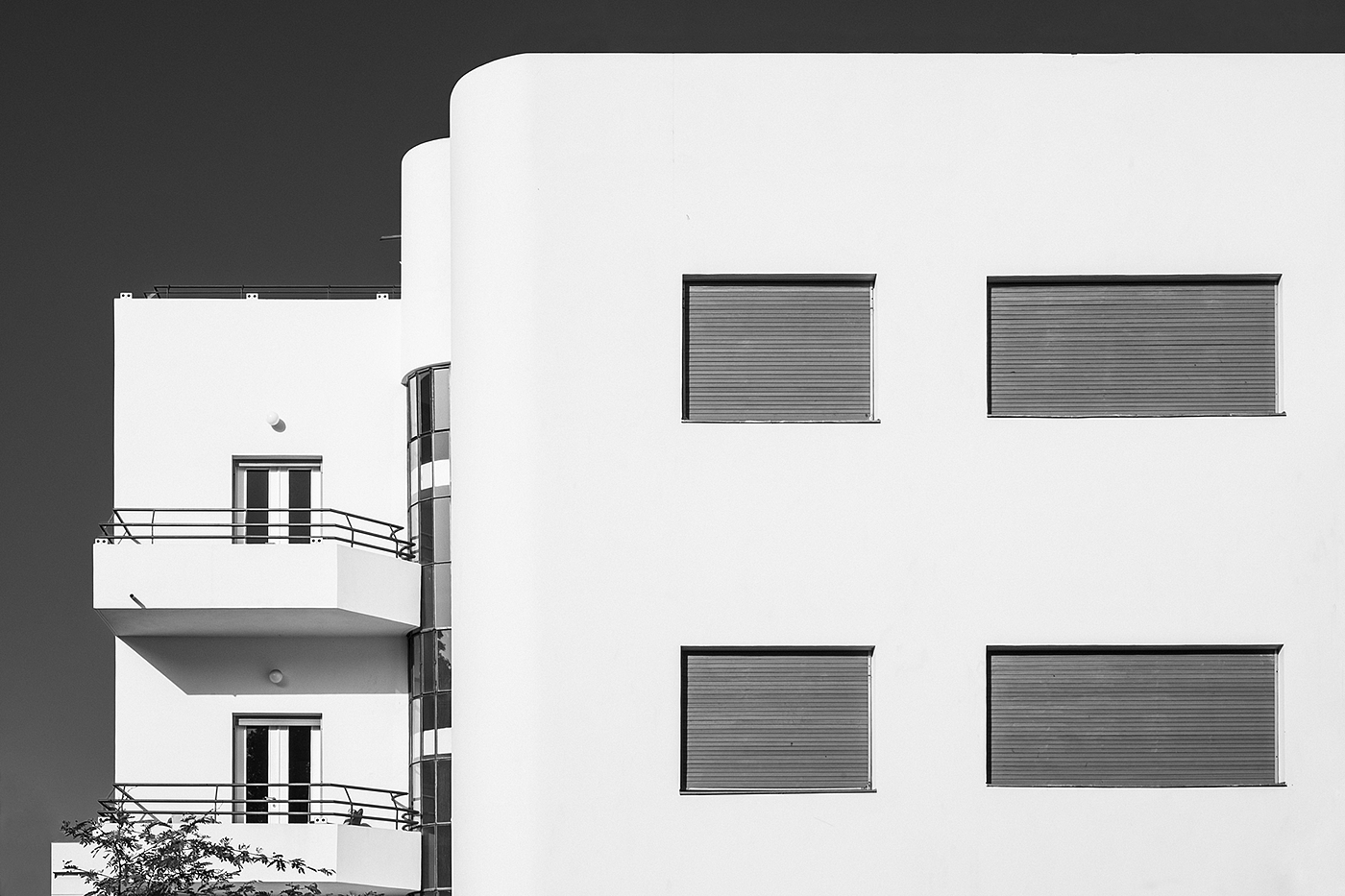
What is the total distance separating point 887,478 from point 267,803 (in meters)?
9.55

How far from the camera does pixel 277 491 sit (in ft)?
68.5

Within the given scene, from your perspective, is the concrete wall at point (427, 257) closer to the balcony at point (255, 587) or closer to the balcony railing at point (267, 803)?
the balcony at point (255, 587)

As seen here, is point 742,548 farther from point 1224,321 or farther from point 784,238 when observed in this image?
point 1224,321

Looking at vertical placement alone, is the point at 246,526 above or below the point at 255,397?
below

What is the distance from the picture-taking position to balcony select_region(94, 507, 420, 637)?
60.0 feet

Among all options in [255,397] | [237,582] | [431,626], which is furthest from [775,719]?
[255,397]

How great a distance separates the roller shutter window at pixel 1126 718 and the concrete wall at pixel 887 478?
0.23 m

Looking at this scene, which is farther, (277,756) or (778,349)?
(277,756)

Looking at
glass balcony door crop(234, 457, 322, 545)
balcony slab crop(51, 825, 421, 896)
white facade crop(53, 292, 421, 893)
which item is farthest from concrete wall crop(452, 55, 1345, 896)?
glass balcony door crop(234, 457, 322, 545)

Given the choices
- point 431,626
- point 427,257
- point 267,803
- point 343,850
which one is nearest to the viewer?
point 343,850

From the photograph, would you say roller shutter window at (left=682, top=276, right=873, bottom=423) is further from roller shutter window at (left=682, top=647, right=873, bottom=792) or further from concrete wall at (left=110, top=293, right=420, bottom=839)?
concrete wall at (left=110, top=293, right=420, bottom=839)

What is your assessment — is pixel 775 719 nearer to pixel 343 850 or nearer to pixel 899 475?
pixel 899 475

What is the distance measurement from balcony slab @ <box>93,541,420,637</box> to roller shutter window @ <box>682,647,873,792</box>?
5.38m

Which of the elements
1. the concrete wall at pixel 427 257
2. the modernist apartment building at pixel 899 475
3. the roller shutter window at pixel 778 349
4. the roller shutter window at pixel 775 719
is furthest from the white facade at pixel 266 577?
the roller shutter window at pixel 778 349
